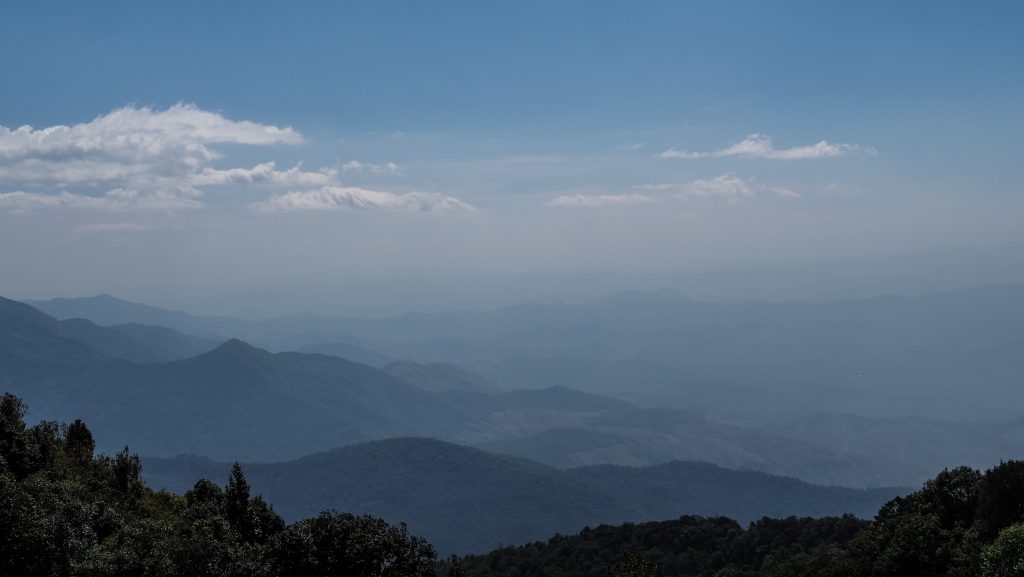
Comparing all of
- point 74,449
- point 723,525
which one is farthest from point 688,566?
point 74,449

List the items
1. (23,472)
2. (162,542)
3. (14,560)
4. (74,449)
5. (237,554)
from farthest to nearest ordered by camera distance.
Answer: (74,449)
(23,472)
(237,554)
(162,542)
(14,560)

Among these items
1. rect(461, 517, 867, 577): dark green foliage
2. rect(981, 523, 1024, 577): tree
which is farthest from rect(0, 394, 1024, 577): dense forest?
rect(461, 517, 867, 577): dark green foliage

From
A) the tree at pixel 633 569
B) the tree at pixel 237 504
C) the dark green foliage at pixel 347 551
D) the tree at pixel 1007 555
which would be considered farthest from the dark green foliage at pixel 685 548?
the dark green foliage at pixel 347 551

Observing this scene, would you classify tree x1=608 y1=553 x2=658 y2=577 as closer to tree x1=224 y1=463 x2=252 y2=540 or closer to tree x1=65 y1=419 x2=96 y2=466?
tree x1=224 y1=463 x2=252 y2=540

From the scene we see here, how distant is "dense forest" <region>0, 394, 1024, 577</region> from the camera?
31.4 metres

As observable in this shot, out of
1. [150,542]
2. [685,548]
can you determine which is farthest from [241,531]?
[685,548]

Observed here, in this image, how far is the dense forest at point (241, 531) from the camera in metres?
31.4

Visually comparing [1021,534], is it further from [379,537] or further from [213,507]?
[213,507]

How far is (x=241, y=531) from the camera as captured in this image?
47.1 meters

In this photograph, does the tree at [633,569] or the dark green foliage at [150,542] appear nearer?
the dark green foliage at [150,542]

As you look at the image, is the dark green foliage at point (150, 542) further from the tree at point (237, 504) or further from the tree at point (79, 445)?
the tree at point (79, 445)

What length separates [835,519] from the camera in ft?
312

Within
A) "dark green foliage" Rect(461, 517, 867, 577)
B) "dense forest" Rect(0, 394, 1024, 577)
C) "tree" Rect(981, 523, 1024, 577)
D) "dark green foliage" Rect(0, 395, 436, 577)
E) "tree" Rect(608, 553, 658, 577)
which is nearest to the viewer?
"dark green foliage" Rect(0, 395, 436, 577)

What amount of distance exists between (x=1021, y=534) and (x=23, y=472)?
5002 cm
